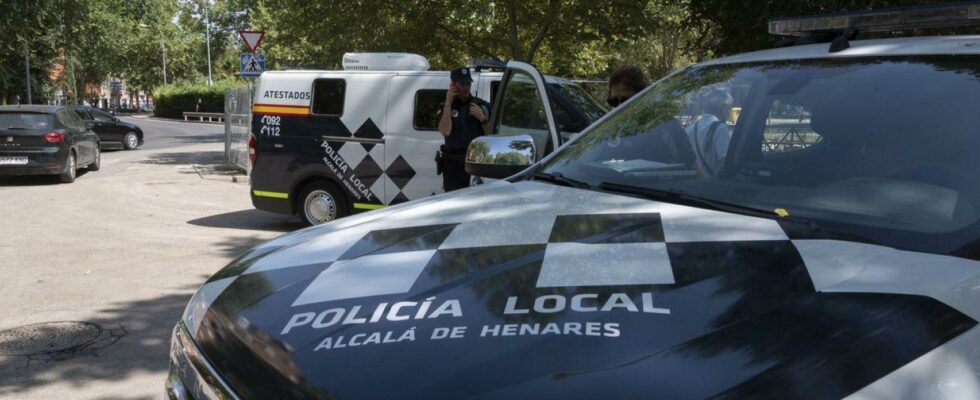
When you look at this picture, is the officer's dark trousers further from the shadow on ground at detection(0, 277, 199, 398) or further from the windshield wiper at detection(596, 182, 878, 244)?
the windshield wiper at detection(596, 182, 878, 244)

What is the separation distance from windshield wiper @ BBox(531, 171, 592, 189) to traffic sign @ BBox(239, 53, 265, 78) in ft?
43.4

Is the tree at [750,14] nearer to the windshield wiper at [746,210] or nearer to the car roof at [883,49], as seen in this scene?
the car roof at [883,49]

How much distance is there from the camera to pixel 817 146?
2543 millimetres

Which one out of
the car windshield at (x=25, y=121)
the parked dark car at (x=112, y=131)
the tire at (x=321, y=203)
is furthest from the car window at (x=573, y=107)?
the parked dark car at (x=112, y=131)

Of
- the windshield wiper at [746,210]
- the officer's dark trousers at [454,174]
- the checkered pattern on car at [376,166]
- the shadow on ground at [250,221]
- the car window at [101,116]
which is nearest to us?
the windshield wiper at [746,210]

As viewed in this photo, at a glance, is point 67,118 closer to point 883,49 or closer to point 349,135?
point 349,135

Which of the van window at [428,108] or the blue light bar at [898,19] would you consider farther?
the van window at [428,108]

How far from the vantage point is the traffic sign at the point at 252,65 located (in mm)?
15359

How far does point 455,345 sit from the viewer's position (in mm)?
1529

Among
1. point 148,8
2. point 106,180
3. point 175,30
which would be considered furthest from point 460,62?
point 175,30

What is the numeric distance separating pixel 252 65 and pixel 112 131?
38.5ft

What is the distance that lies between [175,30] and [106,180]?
67954 mm

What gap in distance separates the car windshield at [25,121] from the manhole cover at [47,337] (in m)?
10.5

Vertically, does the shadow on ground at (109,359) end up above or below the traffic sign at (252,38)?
below
